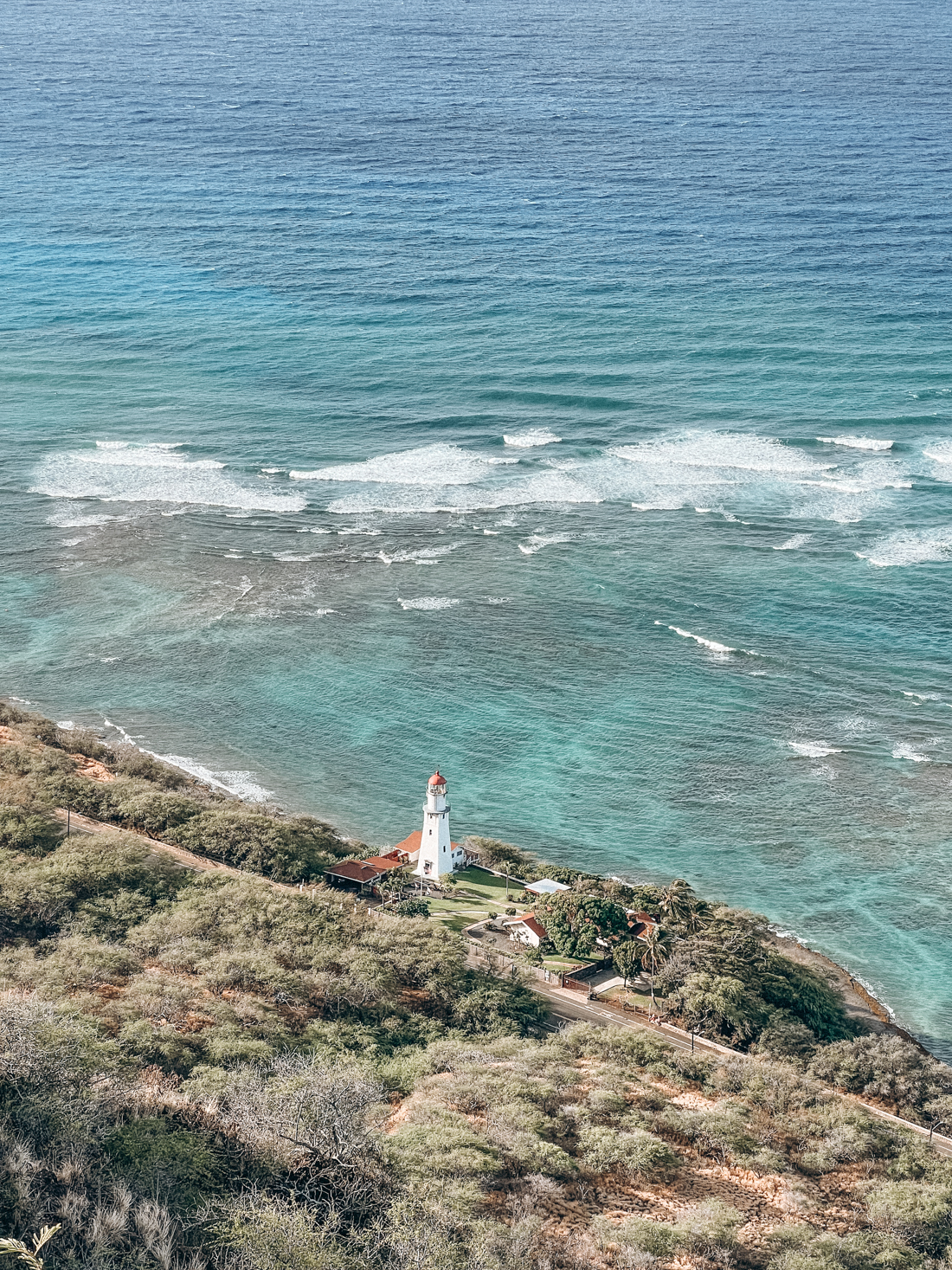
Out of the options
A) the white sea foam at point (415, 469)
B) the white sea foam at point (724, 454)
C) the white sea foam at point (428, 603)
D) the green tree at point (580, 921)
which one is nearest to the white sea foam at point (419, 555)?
the white sea foam at point (428, 603)

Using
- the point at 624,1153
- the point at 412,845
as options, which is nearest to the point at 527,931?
Result: the point at 412,845

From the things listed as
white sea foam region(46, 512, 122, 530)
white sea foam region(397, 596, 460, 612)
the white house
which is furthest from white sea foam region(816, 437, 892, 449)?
the white house

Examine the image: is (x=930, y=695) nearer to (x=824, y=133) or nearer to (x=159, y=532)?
(x=159, y=532)

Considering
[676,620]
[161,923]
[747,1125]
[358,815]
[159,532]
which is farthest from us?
[159,532]

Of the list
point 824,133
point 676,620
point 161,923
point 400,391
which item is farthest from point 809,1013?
point 824,133

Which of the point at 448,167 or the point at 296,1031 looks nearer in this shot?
the point at 296,1031

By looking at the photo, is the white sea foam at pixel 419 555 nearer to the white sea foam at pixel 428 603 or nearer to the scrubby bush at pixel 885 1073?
the white sea foam at pixel 428 603

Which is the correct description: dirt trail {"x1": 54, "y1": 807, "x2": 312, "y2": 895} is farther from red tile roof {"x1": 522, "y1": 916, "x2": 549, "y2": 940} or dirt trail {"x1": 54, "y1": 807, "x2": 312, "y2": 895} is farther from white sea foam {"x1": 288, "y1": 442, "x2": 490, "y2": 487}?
white sea foam {"x1": 288, "y1": 442, "x2": 490, "y2": 487}
